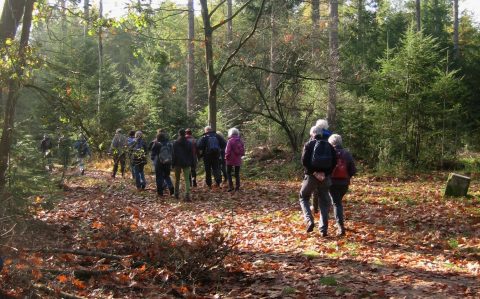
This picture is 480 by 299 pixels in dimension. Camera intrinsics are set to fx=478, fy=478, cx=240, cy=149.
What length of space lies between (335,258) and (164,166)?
6.91 metres

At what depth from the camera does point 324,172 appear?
8.40 metres

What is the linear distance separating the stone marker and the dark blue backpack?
6.34 m

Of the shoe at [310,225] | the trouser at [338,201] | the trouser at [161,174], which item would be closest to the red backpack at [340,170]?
the trouser at [338,201]

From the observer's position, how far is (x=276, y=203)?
12.2 metres

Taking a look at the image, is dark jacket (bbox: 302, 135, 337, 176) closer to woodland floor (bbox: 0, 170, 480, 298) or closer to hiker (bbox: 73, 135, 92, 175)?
woodland floor (bbox: 0, 170, 480, 298)

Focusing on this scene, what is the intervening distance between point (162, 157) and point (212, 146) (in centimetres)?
166

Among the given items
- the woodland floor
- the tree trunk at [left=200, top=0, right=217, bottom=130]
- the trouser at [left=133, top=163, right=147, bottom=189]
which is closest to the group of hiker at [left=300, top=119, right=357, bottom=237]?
the woodland floor

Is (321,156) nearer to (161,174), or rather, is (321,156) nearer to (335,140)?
(335,140)

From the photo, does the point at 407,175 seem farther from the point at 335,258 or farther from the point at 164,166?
the point at 335,258

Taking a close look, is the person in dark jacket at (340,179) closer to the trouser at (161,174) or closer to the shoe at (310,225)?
the shoe at (310,225)

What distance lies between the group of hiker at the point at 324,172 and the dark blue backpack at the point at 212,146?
18.0 feet

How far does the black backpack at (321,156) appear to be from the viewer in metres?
8.32

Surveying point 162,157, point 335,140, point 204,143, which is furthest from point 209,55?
point 335,140

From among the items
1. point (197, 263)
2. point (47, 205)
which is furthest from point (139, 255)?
point (47, 205)
